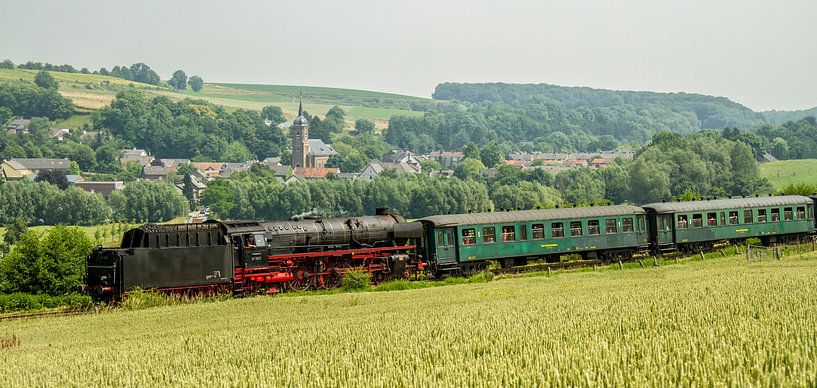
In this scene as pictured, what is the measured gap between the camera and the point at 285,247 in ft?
154

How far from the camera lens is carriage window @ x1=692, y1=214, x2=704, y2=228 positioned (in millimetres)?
58125

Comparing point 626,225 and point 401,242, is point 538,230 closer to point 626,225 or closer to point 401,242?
point 626,225

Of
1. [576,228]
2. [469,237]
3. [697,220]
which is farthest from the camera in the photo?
[697,220]

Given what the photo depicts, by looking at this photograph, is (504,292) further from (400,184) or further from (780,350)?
(400,184)

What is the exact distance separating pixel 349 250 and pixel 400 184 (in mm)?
136193

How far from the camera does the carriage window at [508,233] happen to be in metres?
51.7

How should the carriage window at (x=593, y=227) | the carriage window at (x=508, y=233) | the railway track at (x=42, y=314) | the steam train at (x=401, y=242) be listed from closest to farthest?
the railway track at (x=42, y=314) < the steam train at (x=401, y=242) < the carriage window at (x=508, y=233) < the carriage window at (x=593, y=227)

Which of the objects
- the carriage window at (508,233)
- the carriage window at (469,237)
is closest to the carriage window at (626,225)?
the carriage window at (508,233)

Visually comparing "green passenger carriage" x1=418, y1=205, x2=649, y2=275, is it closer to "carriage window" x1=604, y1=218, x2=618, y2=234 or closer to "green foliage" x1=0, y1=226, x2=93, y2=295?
"carriage window" x1=604, y1=218, x2=618, y2=234

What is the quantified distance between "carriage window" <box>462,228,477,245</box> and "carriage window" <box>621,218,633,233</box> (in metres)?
10.4

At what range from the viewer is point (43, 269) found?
4812cm

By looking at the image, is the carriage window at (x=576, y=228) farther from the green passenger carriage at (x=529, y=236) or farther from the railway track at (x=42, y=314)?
the railway track at (x=42, y=314)

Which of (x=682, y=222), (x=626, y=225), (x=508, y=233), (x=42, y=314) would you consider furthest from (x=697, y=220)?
(x=42, y=314)

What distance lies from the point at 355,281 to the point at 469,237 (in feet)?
24.6
